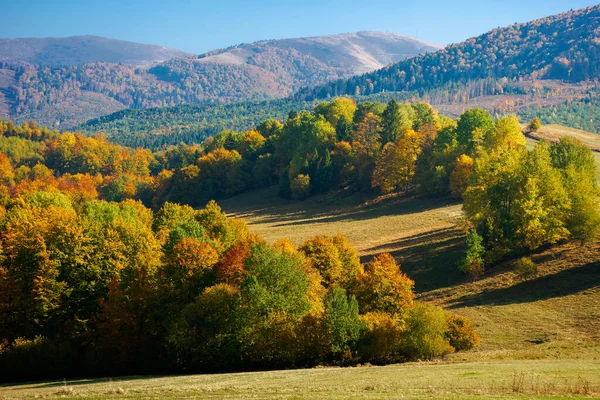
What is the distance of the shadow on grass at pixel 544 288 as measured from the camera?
59781mm

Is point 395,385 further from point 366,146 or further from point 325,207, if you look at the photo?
point 366,146

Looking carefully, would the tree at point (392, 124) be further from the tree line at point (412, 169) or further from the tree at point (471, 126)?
the tree at point (471, 126)

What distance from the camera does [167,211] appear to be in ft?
255

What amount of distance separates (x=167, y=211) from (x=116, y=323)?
29502mm

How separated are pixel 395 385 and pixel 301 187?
108 meters

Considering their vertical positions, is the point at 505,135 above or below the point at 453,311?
above

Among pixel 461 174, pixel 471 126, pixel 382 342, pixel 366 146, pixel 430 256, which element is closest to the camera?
pixel 382 342

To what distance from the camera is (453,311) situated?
193ft

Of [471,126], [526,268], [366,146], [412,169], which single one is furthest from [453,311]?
[366,146]

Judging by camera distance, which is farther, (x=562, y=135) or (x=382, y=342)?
(x=562, y=135)

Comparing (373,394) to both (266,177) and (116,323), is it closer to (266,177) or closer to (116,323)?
(116,323)

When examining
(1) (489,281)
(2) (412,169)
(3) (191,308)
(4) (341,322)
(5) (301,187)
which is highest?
(2) (412,169)

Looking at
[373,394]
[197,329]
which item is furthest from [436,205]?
[373,394]

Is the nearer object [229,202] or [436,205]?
[436,205]
